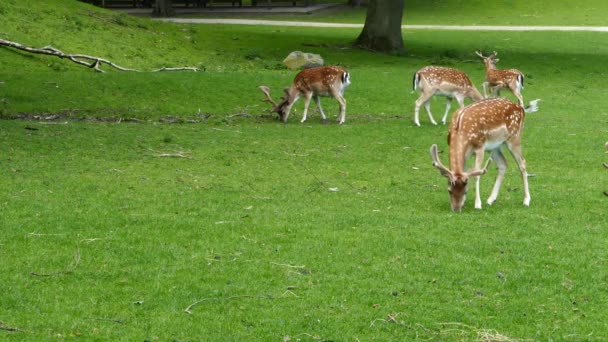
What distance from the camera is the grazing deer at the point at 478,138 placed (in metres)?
10.4

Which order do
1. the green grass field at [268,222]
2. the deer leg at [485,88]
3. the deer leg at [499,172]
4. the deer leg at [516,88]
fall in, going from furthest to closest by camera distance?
the deer leg at [516,88]
the deer leg at [485,88]
the deer leg at [499,172]
the green grass field at [268,222]

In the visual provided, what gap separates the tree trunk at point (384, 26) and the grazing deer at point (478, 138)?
55.8 ft

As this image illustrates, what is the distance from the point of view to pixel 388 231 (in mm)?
9469

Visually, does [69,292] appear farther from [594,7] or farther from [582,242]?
[594,7]

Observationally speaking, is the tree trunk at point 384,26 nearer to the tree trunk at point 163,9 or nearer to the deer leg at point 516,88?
the deer leg at point 516,88

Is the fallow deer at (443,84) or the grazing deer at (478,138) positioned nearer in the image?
the grazing deer at (478,138)

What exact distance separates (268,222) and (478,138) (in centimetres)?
254

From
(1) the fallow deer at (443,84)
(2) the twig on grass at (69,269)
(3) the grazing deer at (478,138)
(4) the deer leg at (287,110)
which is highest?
(3) the grazing deer at (478,138)

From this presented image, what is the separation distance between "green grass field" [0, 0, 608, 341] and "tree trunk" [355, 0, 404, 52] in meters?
7.37

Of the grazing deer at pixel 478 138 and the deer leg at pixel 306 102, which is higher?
the grazing deer at pixel 478 138

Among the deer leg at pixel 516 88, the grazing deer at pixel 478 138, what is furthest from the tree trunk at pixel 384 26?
the grazing deer at pixel 478 138

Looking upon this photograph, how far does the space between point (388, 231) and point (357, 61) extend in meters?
16.7

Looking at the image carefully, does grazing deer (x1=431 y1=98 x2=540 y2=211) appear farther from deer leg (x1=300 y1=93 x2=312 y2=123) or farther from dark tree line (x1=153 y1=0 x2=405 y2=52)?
dark tree line (x1=153 y1=0 x2=405 y2=52)

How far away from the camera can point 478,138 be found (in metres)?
10.7
